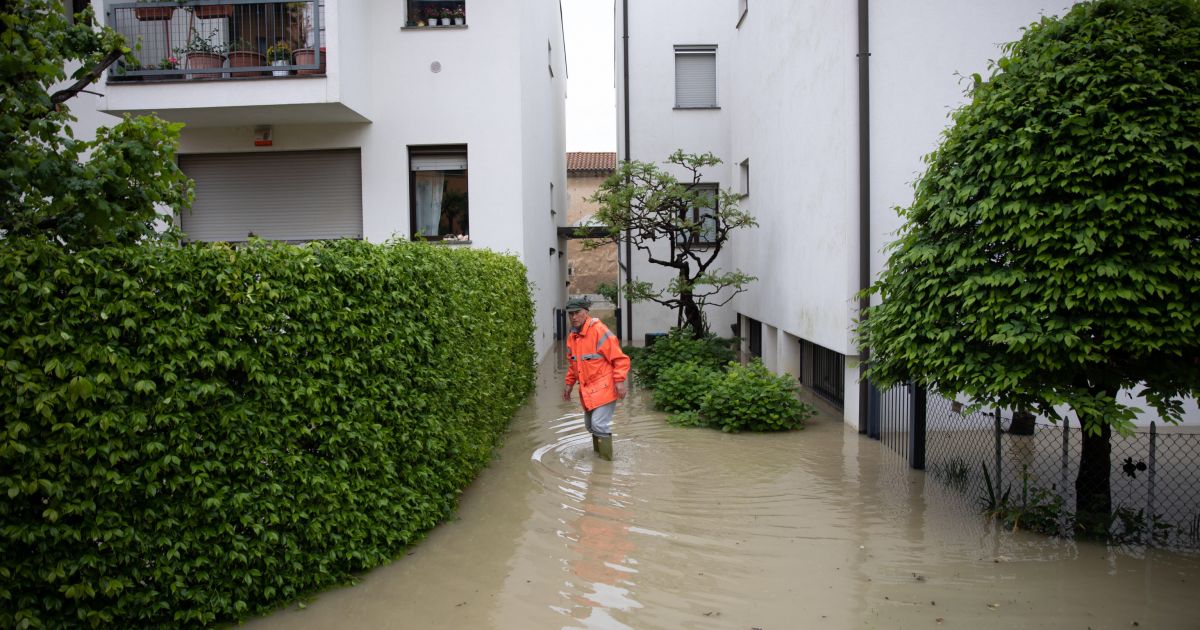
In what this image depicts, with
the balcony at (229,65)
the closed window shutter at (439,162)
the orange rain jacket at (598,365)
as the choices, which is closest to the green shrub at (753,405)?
the orange rain jacket at (598,365)

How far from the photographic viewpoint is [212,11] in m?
12.3

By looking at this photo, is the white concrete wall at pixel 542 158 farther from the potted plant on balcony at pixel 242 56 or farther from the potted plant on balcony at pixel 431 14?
the potted plant on balcony at pixel 242 56

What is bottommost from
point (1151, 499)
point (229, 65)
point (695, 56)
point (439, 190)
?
point (1151, 499)

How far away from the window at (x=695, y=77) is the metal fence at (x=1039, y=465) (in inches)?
514

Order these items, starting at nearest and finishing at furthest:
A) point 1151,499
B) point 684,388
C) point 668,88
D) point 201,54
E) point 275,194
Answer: point 1151,499 → point 201,54 → point 684,388 → point 275,194 → point 668,88

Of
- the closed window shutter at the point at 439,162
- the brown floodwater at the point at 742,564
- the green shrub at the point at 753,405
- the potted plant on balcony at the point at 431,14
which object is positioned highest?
the potted plant on balcony at the point at 431,14

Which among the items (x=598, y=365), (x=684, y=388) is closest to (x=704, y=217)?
(x=684, y=388)

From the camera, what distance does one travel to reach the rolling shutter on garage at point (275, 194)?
43.0ft

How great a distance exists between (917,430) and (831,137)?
4.21m

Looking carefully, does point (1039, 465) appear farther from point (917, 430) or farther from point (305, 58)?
point (305, 58)

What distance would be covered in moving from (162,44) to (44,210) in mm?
8652

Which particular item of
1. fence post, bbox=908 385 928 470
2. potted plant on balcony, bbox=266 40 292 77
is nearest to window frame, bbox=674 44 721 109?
potted plant on balcony, bbox=266 40 292 77

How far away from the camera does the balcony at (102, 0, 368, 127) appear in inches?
452

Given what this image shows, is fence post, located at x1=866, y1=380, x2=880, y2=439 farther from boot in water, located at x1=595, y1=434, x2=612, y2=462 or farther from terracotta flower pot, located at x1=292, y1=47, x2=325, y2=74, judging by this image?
terracotta flower pot, located at x1=292, y1=47, x2=325, y2=74
